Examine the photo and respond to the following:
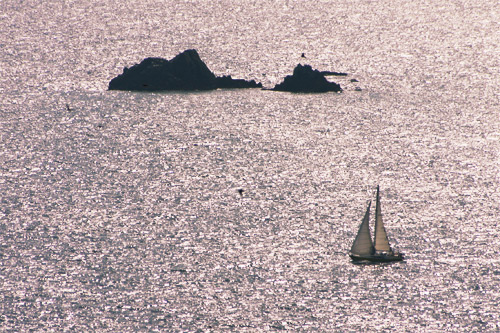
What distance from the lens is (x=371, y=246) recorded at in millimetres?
72250

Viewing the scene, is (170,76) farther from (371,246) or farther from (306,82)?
(371,246)

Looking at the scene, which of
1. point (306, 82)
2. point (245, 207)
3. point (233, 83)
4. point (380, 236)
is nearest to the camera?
point (380, 236)

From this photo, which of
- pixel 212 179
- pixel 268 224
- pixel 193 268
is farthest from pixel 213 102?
pixel 193 268

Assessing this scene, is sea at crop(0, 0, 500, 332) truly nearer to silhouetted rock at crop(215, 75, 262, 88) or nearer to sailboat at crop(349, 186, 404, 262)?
sailboat at crop(349, 186, 404, 262)

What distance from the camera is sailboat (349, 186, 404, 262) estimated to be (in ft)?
236

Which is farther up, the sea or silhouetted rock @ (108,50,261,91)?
silhouetted rock @ (108,50,261,91)

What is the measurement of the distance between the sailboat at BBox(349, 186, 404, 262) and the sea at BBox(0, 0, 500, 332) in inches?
46.8

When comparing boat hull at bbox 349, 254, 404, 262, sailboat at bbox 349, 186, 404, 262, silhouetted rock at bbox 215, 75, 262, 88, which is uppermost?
silhouetted rock at bbox 215, 75, 262, 88

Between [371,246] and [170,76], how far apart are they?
83.3 m

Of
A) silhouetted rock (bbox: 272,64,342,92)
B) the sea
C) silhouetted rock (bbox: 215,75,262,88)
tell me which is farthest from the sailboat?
silhouetted rock (bbox: 215,75,262,88)

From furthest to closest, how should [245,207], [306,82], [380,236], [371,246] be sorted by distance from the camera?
[306,82] < [245,207] < [380,236] < [371,246]

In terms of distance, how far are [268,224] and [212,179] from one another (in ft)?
62.7

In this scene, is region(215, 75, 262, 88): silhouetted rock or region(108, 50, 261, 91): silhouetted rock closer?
region(108, 50, 261, 91): silhouetted rock

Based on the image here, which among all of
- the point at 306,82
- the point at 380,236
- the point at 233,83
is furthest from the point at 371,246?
the point at 233,83
